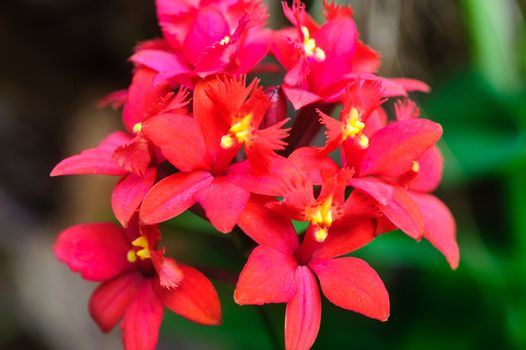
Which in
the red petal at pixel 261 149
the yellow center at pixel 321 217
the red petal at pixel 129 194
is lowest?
the yellow center at pixel 321 217

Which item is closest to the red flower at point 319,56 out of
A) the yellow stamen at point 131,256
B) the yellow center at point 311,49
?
the yellow center at point 311,49

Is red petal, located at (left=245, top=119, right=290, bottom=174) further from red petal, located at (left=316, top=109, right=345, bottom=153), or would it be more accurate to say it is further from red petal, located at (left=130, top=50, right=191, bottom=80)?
red petal, located at (left=130, top=50, right=191, bottom=80)

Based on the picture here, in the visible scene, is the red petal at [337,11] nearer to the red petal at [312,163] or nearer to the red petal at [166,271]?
the red petal at [312,163]

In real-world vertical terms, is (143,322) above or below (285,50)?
below

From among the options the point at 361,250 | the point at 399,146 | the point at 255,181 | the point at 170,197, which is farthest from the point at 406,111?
the point at 361,250

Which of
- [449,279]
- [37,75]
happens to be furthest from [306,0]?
[37,75]

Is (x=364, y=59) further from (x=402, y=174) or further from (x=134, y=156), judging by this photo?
(x=134, y=156)
